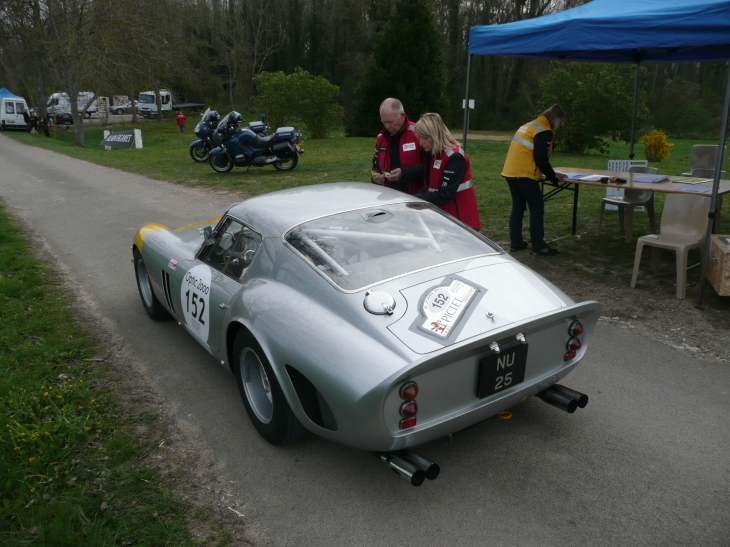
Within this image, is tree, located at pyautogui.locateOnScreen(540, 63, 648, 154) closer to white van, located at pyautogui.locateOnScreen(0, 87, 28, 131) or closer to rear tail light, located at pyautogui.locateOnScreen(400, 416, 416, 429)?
rear tail light, located at pyautogui.locateOnScreen(400, 416, 416, 429)

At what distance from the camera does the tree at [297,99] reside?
940 inches

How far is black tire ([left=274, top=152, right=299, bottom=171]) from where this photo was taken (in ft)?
50.9

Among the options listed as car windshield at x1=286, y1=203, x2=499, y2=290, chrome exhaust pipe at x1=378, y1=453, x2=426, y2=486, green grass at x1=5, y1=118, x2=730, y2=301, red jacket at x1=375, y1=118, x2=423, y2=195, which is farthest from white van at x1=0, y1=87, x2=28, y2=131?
chrome exhaust pipe at x1=378, y1=453, x2=426, y2=486

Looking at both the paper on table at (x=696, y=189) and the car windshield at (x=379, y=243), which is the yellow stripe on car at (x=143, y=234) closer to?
the car windshield at (x=379, y=243)

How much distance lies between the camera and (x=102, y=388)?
4.22 m

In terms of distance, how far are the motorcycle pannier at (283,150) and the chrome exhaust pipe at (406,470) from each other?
13.1 m

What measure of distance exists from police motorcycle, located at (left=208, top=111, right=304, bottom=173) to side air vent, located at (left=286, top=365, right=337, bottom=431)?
12664 millimetres

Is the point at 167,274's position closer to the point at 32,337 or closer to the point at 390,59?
the point at 32,337

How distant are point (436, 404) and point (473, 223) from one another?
2924 millimetres

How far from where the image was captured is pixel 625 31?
227 inches

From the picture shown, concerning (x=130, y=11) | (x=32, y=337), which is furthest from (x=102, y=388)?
(x=130, y=11)

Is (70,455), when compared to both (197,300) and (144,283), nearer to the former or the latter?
(197,300)

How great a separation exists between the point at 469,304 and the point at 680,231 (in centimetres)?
446

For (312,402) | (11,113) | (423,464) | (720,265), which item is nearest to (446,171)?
(720,265)
